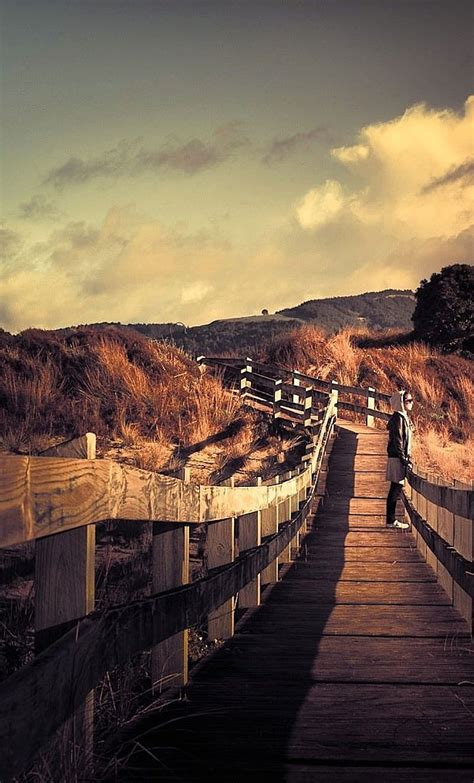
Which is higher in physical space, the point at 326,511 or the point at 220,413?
the point at 220,413

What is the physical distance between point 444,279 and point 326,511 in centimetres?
3588

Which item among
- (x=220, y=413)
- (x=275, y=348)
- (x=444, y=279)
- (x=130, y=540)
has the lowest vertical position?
(x=130, y=540)

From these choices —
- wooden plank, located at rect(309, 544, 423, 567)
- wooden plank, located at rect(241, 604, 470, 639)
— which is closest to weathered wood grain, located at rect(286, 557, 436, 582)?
wooden plank, located at rect(309, 544, 423, 567)

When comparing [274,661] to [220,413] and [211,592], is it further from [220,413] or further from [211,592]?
[220,413]

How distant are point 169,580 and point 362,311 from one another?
151 m

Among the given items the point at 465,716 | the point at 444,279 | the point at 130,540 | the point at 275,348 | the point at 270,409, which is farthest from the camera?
the point at 444,279

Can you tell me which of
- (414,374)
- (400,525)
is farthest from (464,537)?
(414,374)

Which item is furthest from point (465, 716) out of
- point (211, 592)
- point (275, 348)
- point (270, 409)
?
point (275, 348)

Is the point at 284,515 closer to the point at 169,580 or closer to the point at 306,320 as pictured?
the point at 169,580

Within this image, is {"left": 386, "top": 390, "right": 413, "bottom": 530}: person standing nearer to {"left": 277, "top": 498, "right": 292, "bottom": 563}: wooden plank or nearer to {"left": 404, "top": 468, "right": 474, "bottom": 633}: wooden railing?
{"left": 277, "top": 498, "right": 292, "bottom": 563}: wooden plank

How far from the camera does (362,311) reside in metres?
154

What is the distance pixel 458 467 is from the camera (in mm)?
25812

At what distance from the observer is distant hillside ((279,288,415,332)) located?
138 metres

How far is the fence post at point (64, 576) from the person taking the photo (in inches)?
132
